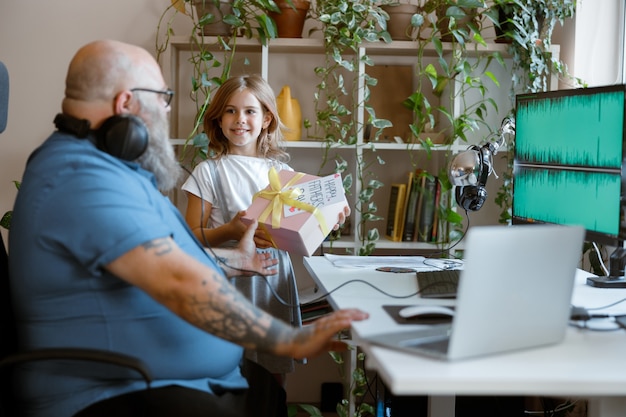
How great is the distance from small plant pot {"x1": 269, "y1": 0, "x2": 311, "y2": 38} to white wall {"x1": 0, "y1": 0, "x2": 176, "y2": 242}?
2.27ft

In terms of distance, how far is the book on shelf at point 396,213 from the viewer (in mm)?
3312

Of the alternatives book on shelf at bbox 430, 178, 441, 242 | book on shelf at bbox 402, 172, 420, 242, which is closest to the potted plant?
book on shelf at bbox 430, 178, 441, 242

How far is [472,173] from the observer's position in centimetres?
237

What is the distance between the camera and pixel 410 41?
3256mm

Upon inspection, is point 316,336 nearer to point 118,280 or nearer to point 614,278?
point 118,280

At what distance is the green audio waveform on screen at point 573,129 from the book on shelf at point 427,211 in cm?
88

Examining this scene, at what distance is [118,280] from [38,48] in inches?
89.6

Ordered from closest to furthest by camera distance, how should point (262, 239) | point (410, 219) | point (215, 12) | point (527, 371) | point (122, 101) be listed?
point (527, 371)
point (122, 101)
point (262, 239)
point (215, 12)
point (410, 219)

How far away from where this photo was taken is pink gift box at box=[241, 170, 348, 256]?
219cm

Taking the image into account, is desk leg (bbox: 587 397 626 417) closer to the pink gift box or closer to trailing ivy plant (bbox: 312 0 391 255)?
the pink gift box

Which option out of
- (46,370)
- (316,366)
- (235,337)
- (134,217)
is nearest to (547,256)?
(235,337)

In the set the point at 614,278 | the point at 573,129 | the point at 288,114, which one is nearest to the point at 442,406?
the point at 614,278

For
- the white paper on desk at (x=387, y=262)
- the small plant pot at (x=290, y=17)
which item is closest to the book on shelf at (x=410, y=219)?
the white paper on desk at (x=387, y=262)

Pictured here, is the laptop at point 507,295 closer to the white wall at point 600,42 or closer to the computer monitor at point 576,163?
the computer monitor at point 576,163
